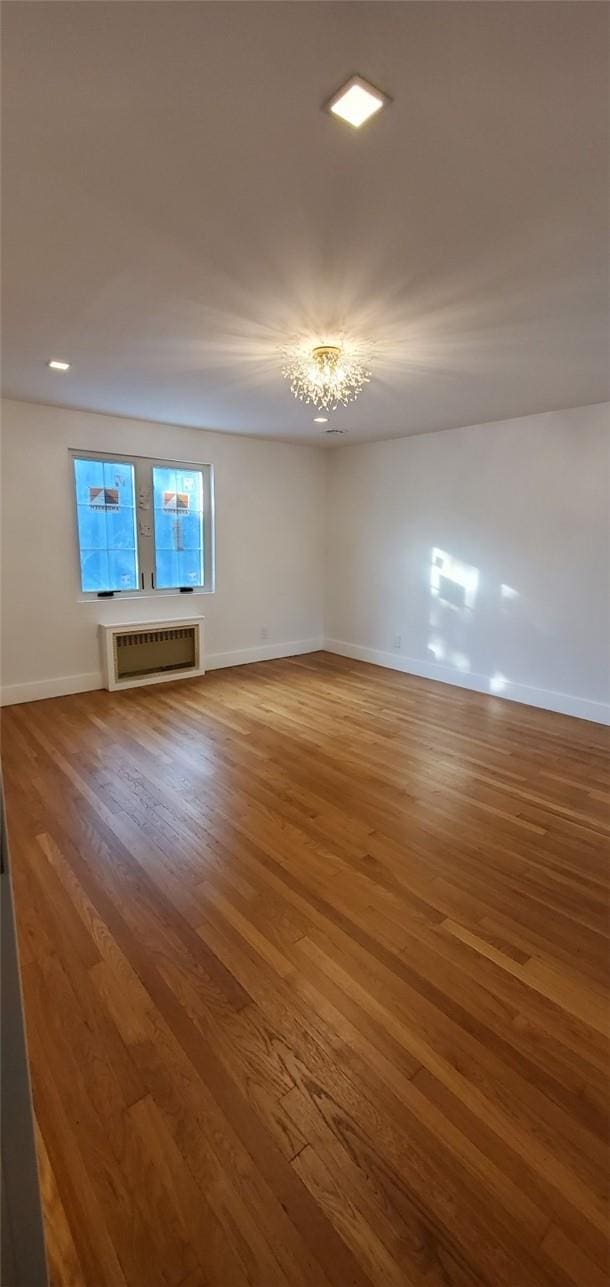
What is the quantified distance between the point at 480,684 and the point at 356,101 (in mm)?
4324

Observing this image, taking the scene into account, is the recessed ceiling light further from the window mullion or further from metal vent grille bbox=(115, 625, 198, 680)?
metal vent grille bbox=(115, 625, 198, 680)

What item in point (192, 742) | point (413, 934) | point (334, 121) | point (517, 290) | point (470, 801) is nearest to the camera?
point (334, 121)

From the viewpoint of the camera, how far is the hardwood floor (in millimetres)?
1035

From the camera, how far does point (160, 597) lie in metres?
5.04

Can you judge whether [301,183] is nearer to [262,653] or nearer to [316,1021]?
[316,1021]

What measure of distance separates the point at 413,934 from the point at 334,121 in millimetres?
2525

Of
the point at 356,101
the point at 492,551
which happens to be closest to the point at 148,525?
the point at 492,551

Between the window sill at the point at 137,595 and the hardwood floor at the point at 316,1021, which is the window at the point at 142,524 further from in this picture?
the hardwood floor at the point at 316,1021

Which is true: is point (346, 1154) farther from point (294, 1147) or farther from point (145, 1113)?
point (145, 1113)

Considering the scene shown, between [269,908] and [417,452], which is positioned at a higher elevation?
[417,452]

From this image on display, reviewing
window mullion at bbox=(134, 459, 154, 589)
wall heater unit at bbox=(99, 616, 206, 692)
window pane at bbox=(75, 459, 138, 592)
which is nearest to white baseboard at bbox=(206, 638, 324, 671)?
wall heater unit at bbox=(99, 616, 206, 692)

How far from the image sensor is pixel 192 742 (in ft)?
11.6

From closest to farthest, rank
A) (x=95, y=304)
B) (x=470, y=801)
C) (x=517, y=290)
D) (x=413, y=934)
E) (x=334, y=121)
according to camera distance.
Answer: (x=334, y=121) → (x=413, y=934) → (x=517, y=290) → (x=95, y=304) → (x=470, y=801)

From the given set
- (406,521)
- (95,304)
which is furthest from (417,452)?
(95,304)
